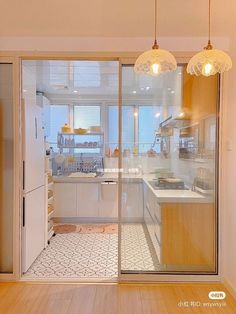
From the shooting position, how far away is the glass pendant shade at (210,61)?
165 cm

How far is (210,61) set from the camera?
1662 mm

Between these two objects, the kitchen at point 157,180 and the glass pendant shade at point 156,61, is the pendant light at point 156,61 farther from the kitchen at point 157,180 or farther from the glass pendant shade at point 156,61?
the kitchen at point 157,180

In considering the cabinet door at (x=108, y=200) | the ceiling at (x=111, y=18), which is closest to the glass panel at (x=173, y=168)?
the ceiling at (x=111, y=18)

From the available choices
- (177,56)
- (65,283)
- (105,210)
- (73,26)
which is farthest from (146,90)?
(105,210)

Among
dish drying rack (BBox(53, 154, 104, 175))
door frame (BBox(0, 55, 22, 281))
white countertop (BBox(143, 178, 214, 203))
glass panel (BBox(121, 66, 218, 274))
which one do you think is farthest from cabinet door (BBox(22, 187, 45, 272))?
dish drying rack (BBox(53, 154, 104, 175))

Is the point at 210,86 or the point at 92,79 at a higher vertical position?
the point at 92,79

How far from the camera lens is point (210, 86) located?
3.06 m

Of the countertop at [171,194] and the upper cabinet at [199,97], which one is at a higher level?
the upper cabinet at [199,97]

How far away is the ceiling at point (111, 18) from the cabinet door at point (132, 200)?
162 cm

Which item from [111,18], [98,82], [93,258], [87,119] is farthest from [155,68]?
[87,119]

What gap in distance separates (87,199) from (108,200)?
41 cm

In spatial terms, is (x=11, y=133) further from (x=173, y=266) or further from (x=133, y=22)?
(x=173, y=266)

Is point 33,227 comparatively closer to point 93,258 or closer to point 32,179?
point 32,179

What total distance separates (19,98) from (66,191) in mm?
2755
